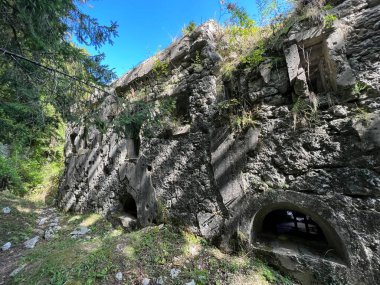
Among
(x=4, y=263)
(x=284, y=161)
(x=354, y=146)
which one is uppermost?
(x=354, y=146)

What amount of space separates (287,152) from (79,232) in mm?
4741

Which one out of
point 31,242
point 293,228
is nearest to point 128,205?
point 31,242

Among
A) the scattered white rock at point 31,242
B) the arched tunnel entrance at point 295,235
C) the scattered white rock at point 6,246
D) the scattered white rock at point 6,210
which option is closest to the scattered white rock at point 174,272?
the arched tunnel entrance at point 295,235

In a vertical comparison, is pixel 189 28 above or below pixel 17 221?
above

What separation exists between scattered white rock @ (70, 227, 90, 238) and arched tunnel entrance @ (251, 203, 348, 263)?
382 centimetres

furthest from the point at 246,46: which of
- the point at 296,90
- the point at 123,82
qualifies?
the point at 123,82

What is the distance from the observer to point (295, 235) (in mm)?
3264

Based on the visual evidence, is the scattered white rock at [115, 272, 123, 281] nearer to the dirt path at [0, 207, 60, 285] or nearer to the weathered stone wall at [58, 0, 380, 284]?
the weathered stone wall at [58, 0, 380, 284]

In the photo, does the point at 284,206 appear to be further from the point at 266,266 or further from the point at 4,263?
the point at 4,263

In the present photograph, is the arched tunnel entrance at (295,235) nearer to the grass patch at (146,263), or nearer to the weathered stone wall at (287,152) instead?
the weathered stone wall at (287,152)

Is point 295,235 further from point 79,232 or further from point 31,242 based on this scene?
point 31,242

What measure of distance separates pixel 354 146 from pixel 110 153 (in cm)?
513

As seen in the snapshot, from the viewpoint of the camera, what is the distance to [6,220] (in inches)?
198

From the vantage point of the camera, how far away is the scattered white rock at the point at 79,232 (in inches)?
181
